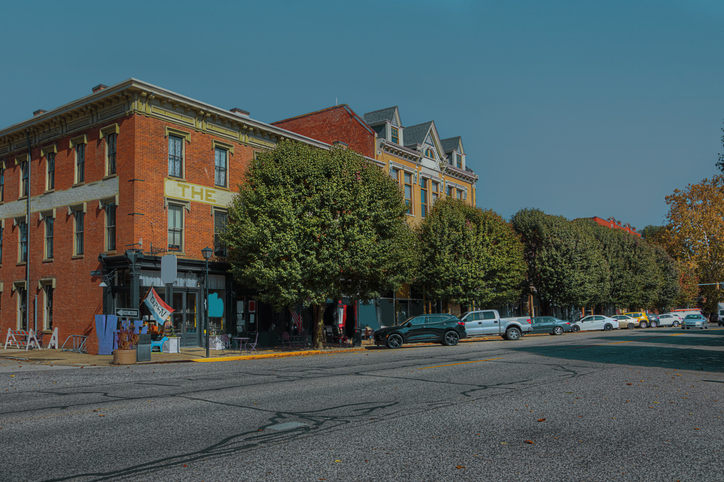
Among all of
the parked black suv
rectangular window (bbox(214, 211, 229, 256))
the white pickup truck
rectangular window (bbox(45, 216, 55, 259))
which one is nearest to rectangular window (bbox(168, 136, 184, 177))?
rectangular window (bbox(214, 211, 229, 256))

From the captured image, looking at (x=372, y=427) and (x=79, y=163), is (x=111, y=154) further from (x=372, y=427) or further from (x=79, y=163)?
(x=372, y=427)

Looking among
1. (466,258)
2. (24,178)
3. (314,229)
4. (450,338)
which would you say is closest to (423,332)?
(450,338)

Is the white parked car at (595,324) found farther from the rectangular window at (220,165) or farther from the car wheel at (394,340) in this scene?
the rectangular window at (220,165)

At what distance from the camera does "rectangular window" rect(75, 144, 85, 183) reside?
2678 cm

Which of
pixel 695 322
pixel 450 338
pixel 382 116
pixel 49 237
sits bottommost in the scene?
pixel 695 322

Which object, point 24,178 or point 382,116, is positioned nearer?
point 24,178

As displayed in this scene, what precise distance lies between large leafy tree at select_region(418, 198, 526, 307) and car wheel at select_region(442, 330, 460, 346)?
30.1 feet

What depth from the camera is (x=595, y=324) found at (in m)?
49.5

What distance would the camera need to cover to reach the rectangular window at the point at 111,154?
25422 millimetres

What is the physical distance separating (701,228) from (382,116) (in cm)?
3984

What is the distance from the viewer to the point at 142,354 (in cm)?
2036

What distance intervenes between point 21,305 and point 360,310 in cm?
1907

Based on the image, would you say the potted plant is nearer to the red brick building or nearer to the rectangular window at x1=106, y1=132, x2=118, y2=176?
the red brick building

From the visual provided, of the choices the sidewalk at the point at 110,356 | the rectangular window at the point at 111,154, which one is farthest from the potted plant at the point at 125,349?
the rectangular window at the point at 111,154
